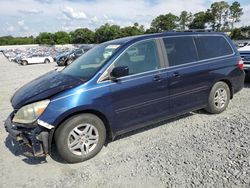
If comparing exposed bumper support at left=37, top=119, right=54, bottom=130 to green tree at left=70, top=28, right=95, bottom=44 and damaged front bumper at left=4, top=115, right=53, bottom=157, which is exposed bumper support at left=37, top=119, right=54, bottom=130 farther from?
green tree at left=70, top=28, right=95, bottom=44

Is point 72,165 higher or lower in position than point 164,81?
lower

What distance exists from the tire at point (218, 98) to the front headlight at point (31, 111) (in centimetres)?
343

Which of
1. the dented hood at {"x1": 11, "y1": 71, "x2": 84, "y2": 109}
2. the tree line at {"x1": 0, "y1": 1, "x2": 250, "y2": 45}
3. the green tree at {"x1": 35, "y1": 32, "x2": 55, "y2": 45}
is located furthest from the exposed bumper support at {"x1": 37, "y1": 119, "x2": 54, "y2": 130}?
the green tree at {"x1": 35, "y1": 32, "x2": 55, "y2": 45}

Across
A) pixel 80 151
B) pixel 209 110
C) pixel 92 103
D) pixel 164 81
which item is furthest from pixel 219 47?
pixel 80 151

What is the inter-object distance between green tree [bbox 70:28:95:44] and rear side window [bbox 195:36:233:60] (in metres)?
106

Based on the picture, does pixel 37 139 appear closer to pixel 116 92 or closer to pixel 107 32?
pixel 116 92

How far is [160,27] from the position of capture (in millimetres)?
98312

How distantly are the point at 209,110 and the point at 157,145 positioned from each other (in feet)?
6.03

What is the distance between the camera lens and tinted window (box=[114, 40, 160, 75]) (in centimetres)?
408

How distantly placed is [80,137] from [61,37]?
4976 inches

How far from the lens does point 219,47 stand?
5.40 metres

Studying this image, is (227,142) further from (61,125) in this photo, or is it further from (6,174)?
(6,174)

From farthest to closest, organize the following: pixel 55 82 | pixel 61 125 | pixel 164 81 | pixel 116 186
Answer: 1. pixel 164 81
2. pixel 55 82
3. pixel 61 125
4. pixel 116 186

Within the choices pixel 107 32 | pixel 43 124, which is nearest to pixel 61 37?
pixel 107 32
